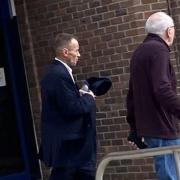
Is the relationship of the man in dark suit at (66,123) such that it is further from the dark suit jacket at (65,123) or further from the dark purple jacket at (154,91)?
the dark purple jacket at (154,91)

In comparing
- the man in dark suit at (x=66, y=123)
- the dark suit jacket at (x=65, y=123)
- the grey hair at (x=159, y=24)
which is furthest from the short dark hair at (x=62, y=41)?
the grey hair at (x=159, y=24)

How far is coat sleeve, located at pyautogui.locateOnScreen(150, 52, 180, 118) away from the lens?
4926mm

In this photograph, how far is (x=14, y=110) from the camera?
764cm

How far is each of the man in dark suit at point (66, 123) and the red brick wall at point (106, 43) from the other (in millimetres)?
1624

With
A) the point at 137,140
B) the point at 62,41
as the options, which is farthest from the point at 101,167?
the point at 62,41

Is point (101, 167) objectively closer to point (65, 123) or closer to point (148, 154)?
point (148, 154)

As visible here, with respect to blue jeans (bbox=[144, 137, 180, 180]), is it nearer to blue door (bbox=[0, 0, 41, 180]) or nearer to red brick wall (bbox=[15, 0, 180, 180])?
red brick wall (bbox=[15, 0, 180, 180])

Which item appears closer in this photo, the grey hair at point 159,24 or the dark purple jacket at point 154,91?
the dark purple jacket at point 154,91

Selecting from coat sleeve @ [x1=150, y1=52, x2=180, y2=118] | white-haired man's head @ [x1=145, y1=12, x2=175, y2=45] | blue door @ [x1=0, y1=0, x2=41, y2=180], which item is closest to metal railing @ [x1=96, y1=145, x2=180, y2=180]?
coat sleeve @ [x1=150, y1=52, x2=180, y2=118]

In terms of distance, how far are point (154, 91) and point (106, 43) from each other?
211 cm

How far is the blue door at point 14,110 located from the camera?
7.59 m

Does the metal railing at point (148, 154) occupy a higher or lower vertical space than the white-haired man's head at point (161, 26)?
lower

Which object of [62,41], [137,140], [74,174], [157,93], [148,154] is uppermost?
[62,41]

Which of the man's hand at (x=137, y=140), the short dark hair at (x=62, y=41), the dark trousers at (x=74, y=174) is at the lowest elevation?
the dark trousers at (x=74, y=174)
